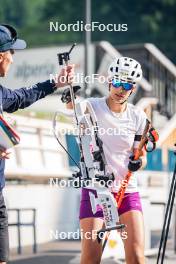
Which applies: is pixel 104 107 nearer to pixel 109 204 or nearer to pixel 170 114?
pixel 109 204

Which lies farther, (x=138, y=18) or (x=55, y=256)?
(x=138, y=18)

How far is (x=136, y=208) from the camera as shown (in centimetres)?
683

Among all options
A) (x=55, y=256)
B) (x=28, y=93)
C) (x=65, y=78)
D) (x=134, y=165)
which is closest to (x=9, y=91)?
(x=28, y=93)

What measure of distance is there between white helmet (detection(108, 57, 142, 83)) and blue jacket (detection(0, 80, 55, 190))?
714 millimetres

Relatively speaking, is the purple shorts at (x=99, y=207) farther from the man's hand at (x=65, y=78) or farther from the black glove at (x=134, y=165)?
the man's hand at (x=65, y=78)

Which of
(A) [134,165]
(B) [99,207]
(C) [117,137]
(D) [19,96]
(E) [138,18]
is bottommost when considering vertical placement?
(B) [99,207]

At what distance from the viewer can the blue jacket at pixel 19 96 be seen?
620cm

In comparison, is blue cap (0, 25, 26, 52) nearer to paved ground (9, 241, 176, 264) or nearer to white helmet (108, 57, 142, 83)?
white helmet (108, 57, 142, 83)

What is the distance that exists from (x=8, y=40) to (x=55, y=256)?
655 cm

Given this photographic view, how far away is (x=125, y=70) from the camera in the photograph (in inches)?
280

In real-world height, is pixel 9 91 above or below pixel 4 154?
above

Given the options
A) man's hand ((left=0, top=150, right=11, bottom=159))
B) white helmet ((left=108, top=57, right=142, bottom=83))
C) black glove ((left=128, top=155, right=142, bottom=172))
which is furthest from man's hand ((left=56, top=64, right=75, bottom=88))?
man's hand ((left=0, top=150, right=11, bottom=159))

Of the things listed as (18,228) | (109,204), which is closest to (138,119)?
(109,204)

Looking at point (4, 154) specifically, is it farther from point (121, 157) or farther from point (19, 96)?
point (121, 157)
